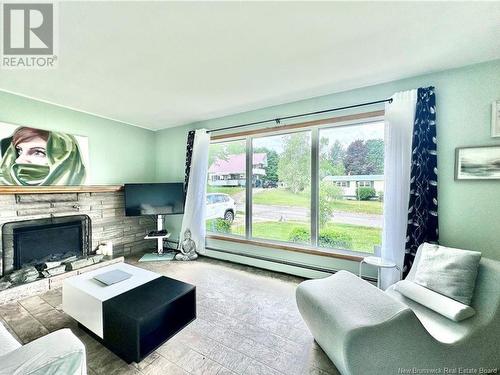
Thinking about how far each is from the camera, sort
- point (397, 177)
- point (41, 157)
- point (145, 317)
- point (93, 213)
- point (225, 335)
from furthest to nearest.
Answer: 1. point (93, 213)
2. point (41, 157)
3. point (397, 177)
4. point (225, 335)
5. point (145, 317)

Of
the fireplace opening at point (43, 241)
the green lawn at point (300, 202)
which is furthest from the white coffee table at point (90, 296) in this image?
the green lawn at point (300, 202)

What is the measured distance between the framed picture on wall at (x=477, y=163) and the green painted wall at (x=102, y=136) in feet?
15.8

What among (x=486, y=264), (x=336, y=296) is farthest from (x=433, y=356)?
(x=486, y=264)

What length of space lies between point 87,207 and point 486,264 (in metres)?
4.67

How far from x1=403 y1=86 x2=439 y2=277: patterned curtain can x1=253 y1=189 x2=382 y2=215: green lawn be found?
1.39 feet

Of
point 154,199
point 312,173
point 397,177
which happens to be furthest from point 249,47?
point 154,199

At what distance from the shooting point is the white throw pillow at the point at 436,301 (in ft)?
4.40

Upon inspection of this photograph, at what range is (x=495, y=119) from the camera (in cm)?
194

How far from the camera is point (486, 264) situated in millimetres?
1465

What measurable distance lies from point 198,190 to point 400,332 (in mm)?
3193

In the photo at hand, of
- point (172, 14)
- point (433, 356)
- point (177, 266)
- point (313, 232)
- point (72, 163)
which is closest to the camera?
point (433, 356)

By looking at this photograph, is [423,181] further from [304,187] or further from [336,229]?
[304,187]

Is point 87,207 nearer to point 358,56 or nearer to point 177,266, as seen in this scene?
point 177,266

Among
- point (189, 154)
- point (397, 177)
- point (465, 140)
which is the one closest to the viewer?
point (465, 140)
